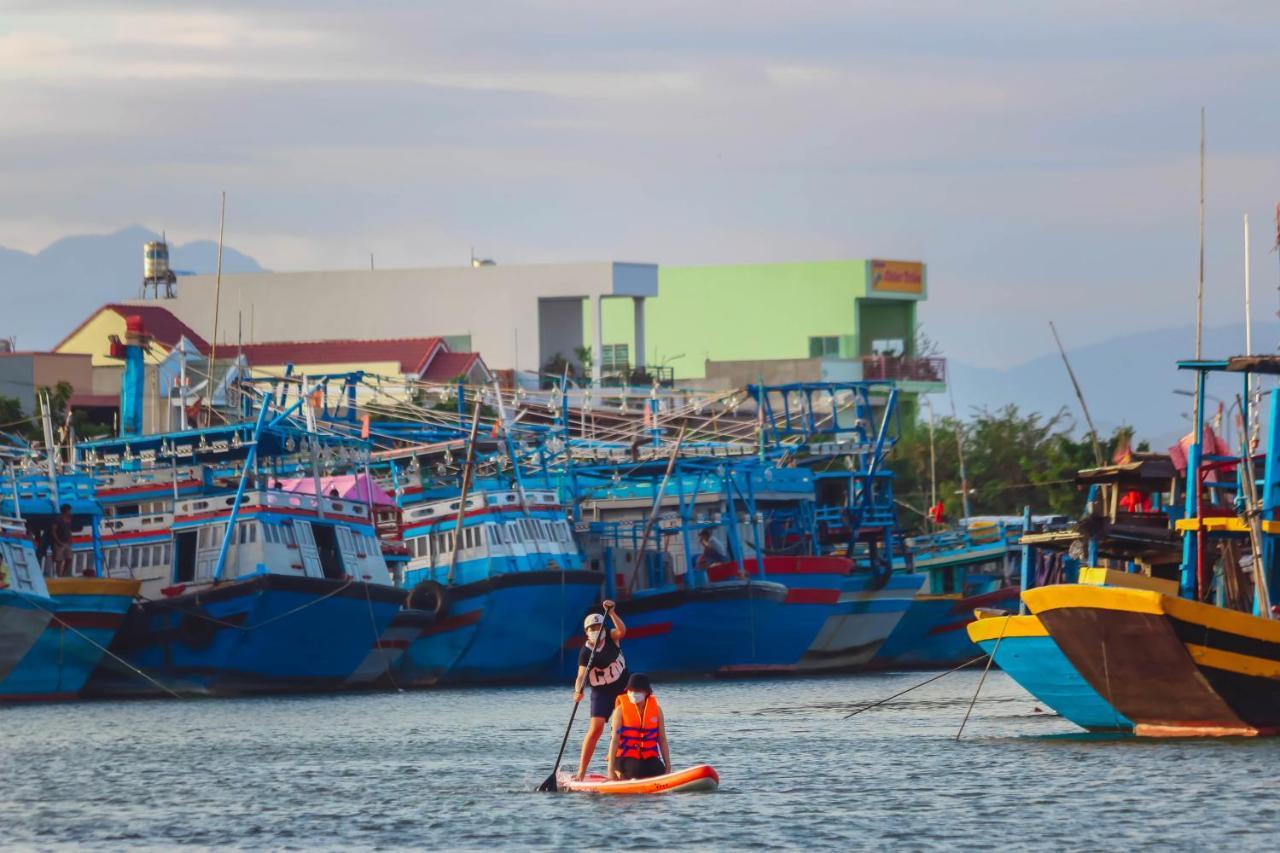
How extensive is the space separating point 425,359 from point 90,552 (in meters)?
31.9

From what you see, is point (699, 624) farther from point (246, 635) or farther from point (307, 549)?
point (246, 635)

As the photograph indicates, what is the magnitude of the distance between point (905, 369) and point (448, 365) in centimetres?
1970

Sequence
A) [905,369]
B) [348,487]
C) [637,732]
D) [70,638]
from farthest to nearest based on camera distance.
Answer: [905,369] < [348,487] < [70,638] < [637,732]

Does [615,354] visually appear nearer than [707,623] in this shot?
No

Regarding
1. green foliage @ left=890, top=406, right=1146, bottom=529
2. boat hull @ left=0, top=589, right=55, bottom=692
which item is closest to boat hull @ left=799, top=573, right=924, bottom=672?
green foliage @ left=890, top=406, right=1146, bottom=529

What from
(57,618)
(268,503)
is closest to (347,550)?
(268,503)

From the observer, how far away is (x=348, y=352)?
81.6 meters

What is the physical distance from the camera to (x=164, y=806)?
25859mm

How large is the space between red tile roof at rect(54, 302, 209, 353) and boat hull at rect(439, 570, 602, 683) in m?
33.2

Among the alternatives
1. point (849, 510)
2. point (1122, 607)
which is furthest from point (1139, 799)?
point (849, 510)

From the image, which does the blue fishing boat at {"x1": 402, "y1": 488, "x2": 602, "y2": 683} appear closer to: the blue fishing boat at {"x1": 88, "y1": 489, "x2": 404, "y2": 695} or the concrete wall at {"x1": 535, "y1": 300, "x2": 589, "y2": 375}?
the blue fishing boat at {"x1": 88, "y1": 489, "x2": 404, "y2": 695}

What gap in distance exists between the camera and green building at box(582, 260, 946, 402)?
301 ft

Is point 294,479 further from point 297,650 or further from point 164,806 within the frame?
point 164,806

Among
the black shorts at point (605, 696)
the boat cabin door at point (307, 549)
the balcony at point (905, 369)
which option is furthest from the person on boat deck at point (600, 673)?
the balcony at point (905, 369)
